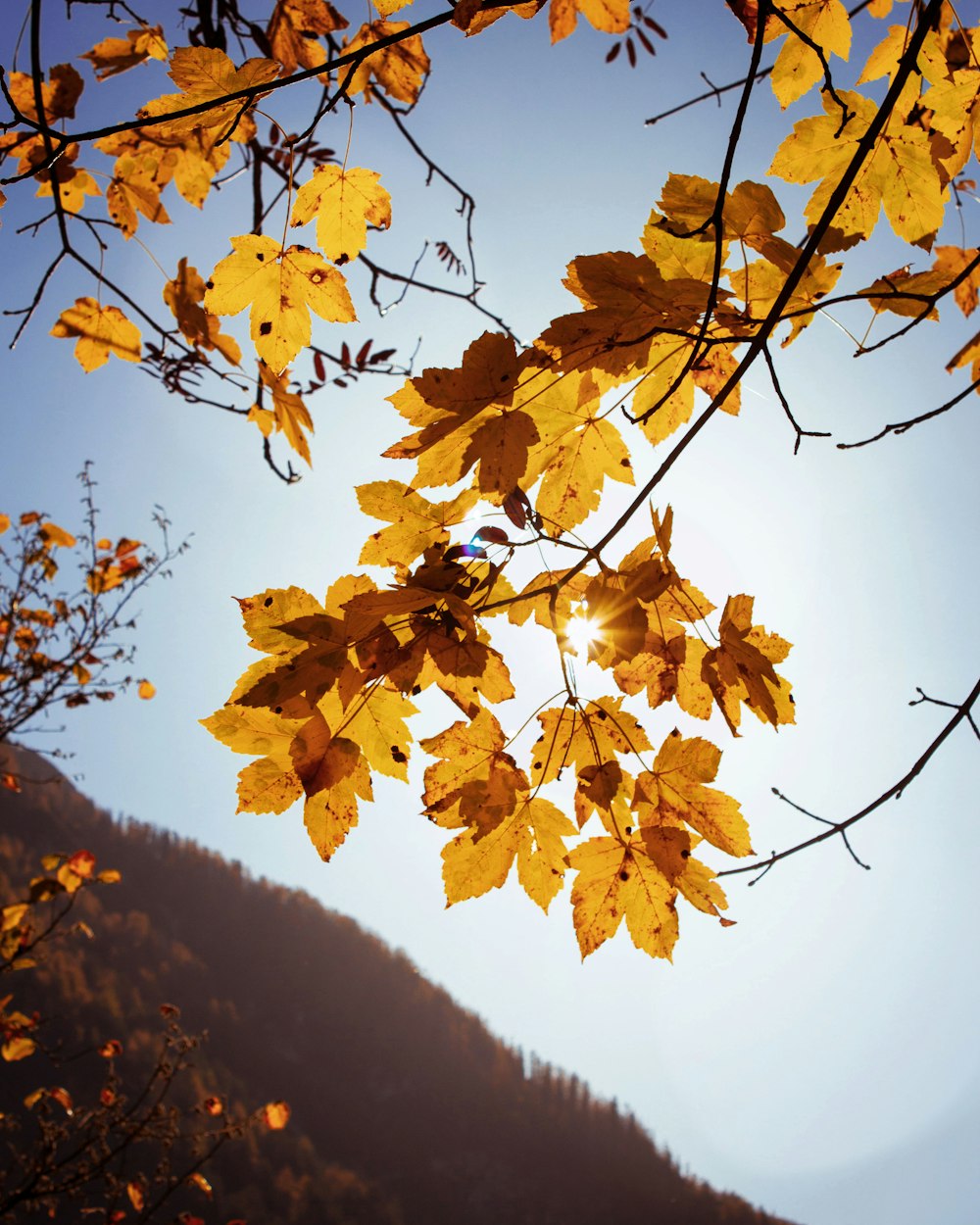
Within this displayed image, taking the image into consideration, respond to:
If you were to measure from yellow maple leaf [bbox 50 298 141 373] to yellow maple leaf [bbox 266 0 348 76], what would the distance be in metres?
0.68

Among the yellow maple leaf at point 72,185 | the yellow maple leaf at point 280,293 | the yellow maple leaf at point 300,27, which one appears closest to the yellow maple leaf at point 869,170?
the yellow maple leaf at point 280,293

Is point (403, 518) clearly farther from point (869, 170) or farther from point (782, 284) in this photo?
point (869, 170)

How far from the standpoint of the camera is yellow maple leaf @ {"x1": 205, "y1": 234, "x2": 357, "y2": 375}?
50.0 inches

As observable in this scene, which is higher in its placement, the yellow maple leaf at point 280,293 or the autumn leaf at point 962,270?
the autumn leaf at point 962,270

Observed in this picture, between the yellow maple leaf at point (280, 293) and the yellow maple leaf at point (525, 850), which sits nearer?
the yellow maple leaf at point (525, 850)

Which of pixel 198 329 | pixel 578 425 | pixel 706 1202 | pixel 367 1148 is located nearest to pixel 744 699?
pixel 578 425

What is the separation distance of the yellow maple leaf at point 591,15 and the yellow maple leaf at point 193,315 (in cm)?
92

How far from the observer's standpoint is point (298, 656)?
2.93 ft

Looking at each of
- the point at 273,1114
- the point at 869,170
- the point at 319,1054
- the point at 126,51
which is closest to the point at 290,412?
the point at 126,51

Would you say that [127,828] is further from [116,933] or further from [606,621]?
[606,621]

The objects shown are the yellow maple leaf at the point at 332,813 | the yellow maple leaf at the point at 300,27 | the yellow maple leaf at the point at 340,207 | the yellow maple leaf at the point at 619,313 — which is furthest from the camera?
the yellow maple leaf at the point at 300,27

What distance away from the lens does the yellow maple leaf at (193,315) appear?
157 cm

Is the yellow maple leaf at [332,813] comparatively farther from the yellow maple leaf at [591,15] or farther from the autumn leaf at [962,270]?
the autumn leaf at [962,270]

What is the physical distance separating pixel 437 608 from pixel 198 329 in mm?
1133
